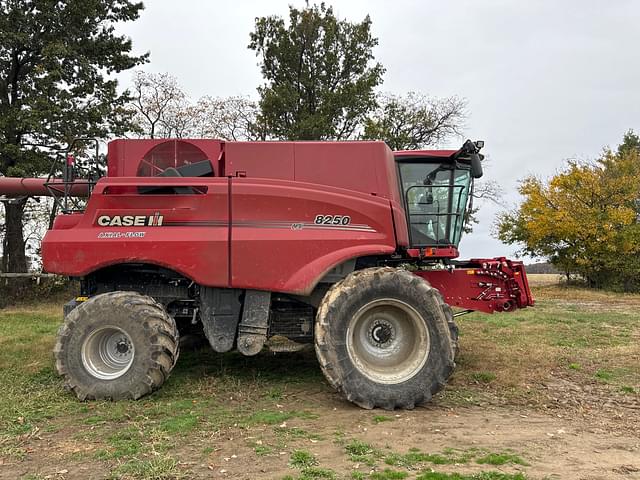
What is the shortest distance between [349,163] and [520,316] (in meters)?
9.16

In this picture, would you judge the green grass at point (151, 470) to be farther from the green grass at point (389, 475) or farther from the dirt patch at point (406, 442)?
the green grass at point (389, 475)

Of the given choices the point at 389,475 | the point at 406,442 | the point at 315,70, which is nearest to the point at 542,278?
the point at 315,70

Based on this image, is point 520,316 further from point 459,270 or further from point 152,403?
point 152,403

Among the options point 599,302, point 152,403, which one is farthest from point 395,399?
point 599,302

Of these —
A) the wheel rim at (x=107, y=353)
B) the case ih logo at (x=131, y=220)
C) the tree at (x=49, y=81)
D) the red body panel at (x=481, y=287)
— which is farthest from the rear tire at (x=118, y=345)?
the tree at (x=49, y=81)

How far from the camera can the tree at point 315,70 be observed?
2491 centimetres

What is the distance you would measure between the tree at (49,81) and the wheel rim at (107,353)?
12570mm

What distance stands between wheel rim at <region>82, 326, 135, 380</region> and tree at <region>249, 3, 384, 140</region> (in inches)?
772

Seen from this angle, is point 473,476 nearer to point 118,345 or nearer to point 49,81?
point 118,345

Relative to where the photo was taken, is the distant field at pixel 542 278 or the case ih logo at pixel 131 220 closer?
the case ih logo at pixel 131 220

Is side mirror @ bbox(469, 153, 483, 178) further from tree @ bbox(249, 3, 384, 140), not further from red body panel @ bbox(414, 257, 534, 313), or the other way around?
tree @ bbox(249, 3, 384, 140)

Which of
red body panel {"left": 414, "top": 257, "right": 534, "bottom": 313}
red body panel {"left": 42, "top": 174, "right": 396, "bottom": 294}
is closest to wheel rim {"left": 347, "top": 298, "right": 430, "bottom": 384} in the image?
red body panel {"left": 42, "top": 174, "right": 396, "bottom": 294}

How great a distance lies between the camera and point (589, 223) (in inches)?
899

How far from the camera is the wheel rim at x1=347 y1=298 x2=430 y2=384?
5570mm
